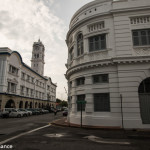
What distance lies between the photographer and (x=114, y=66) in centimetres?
1287

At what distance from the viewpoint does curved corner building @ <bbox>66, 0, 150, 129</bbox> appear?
464 inches

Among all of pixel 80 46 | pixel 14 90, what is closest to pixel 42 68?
pixel 14 90

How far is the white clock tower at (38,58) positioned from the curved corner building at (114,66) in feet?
231

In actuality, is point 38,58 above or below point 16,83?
above

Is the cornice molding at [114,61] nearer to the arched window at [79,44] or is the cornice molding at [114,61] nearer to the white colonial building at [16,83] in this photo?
the arched window at [79,44]

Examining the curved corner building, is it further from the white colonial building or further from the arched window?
the white colonial building

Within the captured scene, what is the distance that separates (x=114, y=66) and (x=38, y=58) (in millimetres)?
75562

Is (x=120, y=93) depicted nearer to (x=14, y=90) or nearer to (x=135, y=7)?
(x=135, y=7)

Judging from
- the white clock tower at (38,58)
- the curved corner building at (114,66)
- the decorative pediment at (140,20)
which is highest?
the white clock tower at (38,58)

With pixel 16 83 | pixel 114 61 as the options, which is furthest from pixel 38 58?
pixel 114 61

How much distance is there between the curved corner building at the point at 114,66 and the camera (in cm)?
1180

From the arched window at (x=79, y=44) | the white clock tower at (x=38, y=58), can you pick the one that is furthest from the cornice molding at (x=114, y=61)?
the white clock tower at (x=38, y=58)

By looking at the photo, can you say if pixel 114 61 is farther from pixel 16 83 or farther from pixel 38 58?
pixel 38 58

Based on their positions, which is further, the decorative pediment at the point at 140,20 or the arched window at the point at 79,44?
the arched window at the point at 79,44
